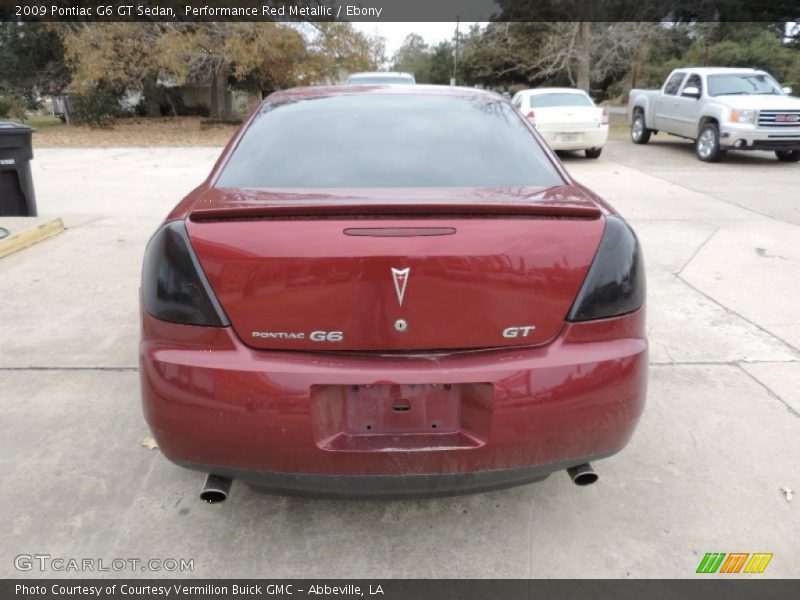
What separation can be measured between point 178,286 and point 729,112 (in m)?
13.4

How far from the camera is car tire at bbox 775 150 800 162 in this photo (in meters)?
13.4

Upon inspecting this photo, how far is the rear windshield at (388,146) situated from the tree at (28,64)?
91.7 ft

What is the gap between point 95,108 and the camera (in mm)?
23891

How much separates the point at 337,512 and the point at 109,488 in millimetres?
991

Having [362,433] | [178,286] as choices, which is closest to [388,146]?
[178,286]

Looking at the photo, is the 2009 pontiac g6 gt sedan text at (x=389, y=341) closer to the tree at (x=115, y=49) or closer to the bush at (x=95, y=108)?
the tree at (x=115, y=49)

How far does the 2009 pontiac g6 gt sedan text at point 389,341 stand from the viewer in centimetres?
188

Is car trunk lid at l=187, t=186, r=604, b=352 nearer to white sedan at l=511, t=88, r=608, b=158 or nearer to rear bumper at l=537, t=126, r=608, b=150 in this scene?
white sedan at l=511, t=88, r=608, b=158

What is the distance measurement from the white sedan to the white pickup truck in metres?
2.05

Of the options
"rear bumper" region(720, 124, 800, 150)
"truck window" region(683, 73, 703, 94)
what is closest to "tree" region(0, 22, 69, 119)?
"truck window" region(683, 73, 703, 94)

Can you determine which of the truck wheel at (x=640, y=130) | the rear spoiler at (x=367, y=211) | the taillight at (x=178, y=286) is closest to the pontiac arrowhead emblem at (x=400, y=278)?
the rear spoiler at (x=367, y=211)
